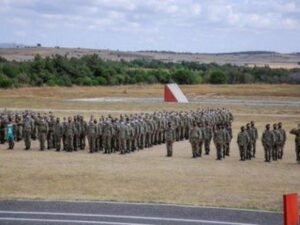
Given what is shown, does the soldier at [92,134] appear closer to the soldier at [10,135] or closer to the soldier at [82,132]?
the soldier at [82,132]

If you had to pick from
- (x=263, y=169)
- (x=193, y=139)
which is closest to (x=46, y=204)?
(x=263, y=169)

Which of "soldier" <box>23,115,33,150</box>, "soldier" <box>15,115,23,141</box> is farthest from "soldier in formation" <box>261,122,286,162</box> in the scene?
"soldier" <box>15,115,23,141</box>

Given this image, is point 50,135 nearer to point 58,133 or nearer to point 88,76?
point 58,133

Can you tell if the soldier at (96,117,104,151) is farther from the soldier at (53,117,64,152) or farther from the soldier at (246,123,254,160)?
the soldier at (246,123,254,160)

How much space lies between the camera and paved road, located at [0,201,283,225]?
14922 millimetres

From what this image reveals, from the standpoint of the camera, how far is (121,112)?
48500 mm

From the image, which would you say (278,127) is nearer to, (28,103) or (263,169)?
(263,169)

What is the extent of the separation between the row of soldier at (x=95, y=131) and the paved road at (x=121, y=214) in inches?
418

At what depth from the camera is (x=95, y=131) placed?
2783cm

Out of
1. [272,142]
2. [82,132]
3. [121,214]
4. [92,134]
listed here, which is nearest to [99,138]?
[92,134]

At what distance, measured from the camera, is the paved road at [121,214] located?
1492cm

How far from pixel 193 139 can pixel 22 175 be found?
7349mm

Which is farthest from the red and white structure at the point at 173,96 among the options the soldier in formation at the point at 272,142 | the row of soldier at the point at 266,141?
the soldier in formation at the point at 272,142

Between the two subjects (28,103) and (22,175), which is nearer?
(22,175)
